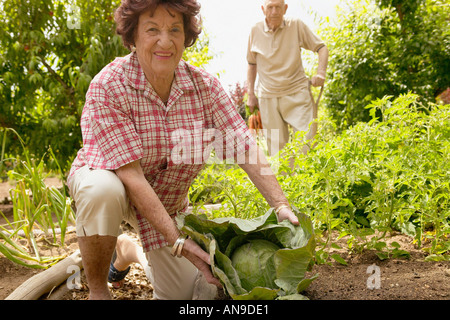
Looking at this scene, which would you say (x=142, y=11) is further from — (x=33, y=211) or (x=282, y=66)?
(x=282, y=66)

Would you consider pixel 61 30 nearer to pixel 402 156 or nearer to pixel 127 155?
pixel 127 155

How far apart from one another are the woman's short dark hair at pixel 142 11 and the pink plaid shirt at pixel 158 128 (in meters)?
0.12

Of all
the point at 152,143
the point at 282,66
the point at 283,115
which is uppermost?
the point at 282,66

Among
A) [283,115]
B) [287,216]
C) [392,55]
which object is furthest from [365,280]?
[392,55]

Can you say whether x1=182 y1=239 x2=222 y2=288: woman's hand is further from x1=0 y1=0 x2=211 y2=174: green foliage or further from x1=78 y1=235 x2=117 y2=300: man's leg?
x1=0 y1=0 x2=211 y2=174: green foliage

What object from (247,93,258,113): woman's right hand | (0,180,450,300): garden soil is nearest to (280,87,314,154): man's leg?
(247,93,258,113): woman's right hand

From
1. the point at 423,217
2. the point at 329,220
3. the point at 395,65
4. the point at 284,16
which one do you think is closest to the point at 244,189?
the point at 329,220

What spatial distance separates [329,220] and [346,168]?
32 cm

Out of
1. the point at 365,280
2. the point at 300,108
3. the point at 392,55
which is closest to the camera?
the point at 365,280

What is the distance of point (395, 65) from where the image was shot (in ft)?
19.0

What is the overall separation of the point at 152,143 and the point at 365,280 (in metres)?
1.01

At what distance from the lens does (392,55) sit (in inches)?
222

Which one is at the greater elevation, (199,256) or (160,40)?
(160,40)

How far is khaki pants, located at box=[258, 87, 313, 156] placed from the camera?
4090 mm
